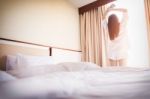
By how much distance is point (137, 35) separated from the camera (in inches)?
118

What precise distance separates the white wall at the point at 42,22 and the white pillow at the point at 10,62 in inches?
13.3

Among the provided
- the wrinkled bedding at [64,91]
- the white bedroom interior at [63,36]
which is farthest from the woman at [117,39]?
the wrinkled bedding at [64,91]

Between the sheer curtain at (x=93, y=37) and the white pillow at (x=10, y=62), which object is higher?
the sheer curtain at (x=93, y=37)

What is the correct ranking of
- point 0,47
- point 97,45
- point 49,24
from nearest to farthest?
point 0,47, point 49,24, point 97,45

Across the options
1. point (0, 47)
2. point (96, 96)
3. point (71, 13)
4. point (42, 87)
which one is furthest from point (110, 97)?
point (71, 13)

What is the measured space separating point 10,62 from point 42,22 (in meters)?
1.01

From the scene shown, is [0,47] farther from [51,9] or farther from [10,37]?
[51,9]

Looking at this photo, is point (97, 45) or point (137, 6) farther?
point (97, 45)

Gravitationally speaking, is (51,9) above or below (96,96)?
above

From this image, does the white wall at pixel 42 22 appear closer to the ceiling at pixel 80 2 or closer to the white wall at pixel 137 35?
the ceiling at pixel 80 2

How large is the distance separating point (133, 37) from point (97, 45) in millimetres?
684

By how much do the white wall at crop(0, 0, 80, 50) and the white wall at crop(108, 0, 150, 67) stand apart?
1.11 m

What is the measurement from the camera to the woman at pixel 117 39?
2.89m

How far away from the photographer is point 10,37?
2377 millimetres
